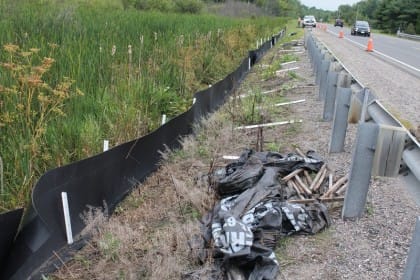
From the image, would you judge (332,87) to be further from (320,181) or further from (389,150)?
(389,150)

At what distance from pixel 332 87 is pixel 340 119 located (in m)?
1.36

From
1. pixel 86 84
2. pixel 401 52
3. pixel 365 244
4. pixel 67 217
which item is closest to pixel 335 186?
pixel 365 244

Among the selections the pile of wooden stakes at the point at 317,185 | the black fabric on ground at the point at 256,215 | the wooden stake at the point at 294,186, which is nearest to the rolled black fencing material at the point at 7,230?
the black fabric on ground at the point at 256,215

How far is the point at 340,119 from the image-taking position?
16.6 feet

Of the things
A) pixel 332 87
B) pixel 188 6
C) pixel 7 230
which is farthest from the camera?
pixel 188 6

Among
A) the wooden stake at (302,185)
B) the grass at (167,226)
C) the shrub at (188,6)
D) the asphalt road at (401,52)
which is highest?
the shrub at (188,6)

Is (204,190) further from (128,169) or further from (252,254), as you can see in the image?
(252,254)

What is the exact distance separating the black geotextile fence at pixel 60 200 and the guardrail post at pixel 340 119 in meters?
2.00

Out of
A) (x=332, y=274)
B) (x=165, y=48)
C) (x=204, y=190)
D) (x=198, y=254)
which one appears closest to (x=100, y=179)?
(x=204, y=190)

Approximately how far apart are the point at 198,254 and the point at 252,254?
16.3 inches

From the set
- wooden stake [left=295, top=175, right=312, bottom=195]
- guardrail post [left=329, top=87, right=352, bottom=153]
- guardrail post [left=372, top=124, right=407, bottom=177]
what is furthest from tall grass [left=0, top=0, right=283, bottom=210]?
guardrail post [left=372, top=124, right=407, bottom=177]

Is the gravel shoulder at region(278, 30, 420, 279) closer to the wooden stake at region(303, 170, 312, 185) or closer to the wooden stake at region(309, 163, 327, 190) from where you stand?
the wooden stake at region(309, 163, 327, 190)

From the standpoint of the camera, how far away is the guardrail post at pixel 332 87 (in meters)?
5.60

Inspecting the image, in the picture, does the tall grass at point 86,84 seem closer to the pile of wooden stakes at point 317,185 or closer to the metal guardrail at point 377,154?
the pile of wooden stakes at point 317,185
